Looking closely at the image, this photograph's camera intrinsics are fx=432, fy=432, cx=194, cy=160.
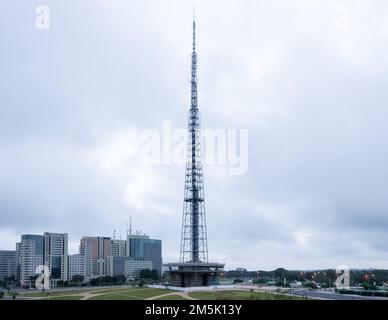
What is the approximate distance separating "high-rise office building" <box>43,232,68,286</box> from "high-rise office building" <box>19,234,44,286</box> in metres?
1.04

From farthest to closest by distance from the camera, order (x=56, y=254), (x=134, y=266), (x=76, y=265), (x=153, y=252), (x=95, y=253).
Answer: (x=153, y=252), (x=134, y=266), (x=95, y=253), (x=76, y=265), (x=56, y=254)

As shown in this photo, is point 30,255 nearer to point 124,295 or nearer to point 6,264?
point 6,264

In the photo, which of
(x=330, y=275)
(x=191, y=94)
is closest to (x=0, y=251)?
(x=191, y=94)

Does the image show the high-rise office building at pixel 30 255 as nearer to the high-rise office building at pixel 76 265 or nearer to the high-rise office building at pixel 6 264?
the high-rise office building at pixel 6 264

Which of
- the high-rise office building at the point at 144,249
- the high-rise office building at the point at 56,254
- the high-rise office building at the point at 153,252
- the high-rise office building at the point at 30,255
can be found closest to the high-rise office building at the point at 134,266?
the high-rise office building at the point at 144,249

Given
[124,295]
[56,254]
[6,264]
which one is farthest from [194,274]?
[6,264]

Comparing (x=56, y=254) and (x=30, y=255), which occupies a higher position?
(x=56, y=254)

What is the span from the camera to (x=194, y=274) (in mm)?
46656

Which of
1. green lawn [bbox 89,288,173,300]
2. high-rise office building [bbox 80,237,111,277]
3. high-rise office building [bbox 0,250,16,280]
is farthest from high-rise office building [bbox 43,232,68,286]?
green lawn [bbox 89,288,173,300]

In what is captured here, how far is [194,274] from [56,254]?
31364 millimetres

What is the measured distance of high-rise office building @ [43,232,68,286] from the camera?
68.2 metres

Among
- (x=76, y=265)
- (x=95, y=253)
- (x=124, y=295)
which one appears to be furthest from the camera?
(x=95, y=253)

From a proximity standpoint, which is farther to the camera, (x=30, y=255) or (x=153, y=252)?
(x=153, y=252)
